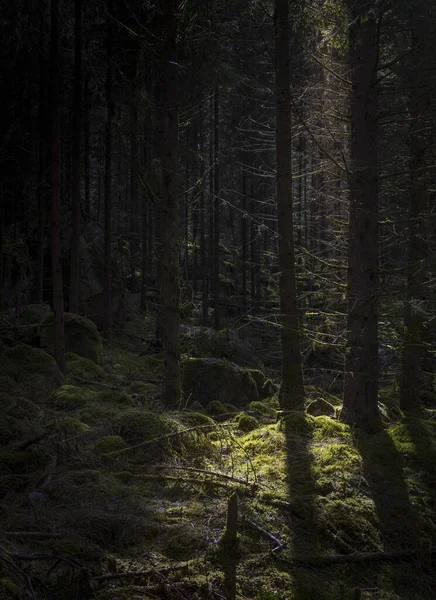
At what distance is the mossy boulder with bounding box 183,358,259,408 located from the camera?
444 inches

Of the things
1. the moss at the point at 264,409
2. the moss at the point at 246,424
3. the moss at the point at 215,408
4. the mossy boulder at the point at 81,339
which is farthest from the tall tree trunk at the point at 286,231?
the mossy boulder at the point at 81,339

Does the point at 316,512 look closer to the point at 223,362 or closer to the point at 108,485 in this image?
the point at 108,485

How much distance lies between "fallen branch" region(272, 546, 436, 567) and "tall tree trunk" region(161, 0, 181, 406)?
4280 mm

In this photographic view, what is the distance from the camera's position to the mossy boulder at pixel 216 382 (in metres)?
11.3

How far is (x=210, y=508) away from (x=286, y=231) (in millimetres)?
6301

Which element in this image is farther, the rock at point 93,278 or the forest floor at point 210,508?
the rock at point 93,278

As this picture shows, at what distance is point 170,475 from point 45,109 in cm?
1653

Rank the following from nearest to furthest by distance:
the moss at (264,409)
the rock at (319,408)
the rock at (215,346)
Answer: the rock at (319,408), the moss at (264,409), the rock at (215,346)

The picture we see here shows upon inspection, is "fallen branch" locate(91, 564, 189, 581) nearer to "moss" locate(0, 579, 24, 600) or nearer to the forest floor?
the forest floor

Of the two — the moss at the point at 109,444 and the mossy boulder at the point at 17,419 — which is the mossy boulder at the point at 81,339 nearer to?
the mossy boulder at the point at 17,419

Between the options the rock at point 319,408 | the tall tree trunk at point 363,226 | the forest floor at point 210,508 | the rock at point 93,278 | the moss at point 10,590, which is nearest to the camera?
the moss at point 10,590

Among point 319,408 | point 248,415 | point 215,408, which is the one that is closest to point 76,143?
point 215,408

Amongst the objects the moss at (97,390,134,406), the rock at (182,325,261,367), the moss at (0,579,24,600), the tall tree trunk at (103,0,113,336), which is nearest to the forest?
the moss at (0,579,24,600)

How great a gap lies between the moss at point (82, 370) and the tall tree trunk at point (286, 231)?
514 centimetres
